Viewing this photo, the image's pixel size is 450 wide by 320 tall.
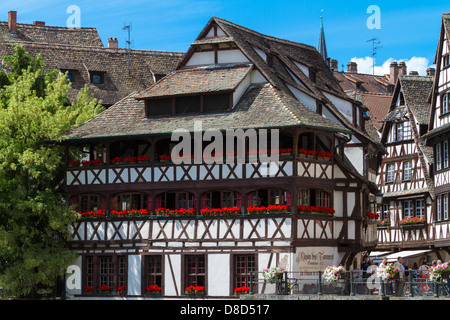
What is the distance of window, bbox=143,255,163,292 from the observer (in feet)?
168

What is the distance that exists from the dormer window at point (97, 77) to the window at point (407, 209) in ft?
57.4

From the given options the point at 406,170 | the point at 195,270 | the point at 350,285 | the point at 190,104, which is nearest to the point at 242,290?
the point at 195,270

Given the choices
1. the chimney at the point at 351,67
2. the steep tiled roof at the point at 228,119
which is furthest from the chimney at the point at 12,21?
the chimney at the point at 351,67

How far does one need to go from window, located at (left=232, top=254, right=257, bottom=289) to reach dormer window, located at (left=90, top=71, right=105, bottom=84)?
20356 millimetres

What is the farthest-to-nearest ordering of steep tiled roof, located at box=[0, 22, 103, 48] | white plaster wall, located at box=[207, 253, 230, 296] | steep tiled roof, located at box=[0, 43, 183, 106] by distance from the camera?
1. steep tiled roof, located at box=[0, 22, 103, 48]
2. steep tiled roof, located at box=[0, 43, 183, 106]
3. white plaster wall, located at box=[207, 253, 230, 296]

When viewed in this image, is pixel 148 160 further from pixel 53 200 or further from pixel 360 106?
pixel 360 106

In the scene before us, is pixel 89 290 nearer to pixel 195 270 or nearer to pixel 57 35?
pixel 195 270

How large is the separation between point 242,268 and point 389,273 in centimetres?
924

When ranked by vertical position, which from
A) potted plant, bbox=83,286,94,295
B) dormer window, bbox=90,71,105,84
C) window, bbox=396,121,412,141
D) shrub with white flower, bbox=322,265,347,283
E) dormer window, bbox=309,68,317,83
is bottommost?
potted plant, bbox=83,286,94,295

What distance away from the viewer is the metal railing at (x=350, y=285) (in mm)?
41188

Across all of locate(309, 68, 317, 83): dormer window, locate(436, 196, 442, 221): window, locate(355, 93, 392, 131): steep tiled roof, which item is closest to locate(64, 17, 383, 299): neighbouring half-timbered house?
locate(309, 68, 317, 83): dormer window

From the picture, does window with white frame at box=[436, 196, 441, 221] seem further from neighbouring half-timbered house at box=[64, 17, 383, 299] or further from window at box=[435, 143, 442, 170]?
neighbouring half-timbered house at box=[64, 17, 383, 299]

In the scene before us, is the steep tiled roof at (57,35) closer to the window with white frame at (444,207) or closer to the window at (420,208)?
the window at (420,208)

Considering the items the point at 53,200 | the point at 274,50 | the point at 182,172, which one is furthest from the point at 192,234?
the point at 274,50
